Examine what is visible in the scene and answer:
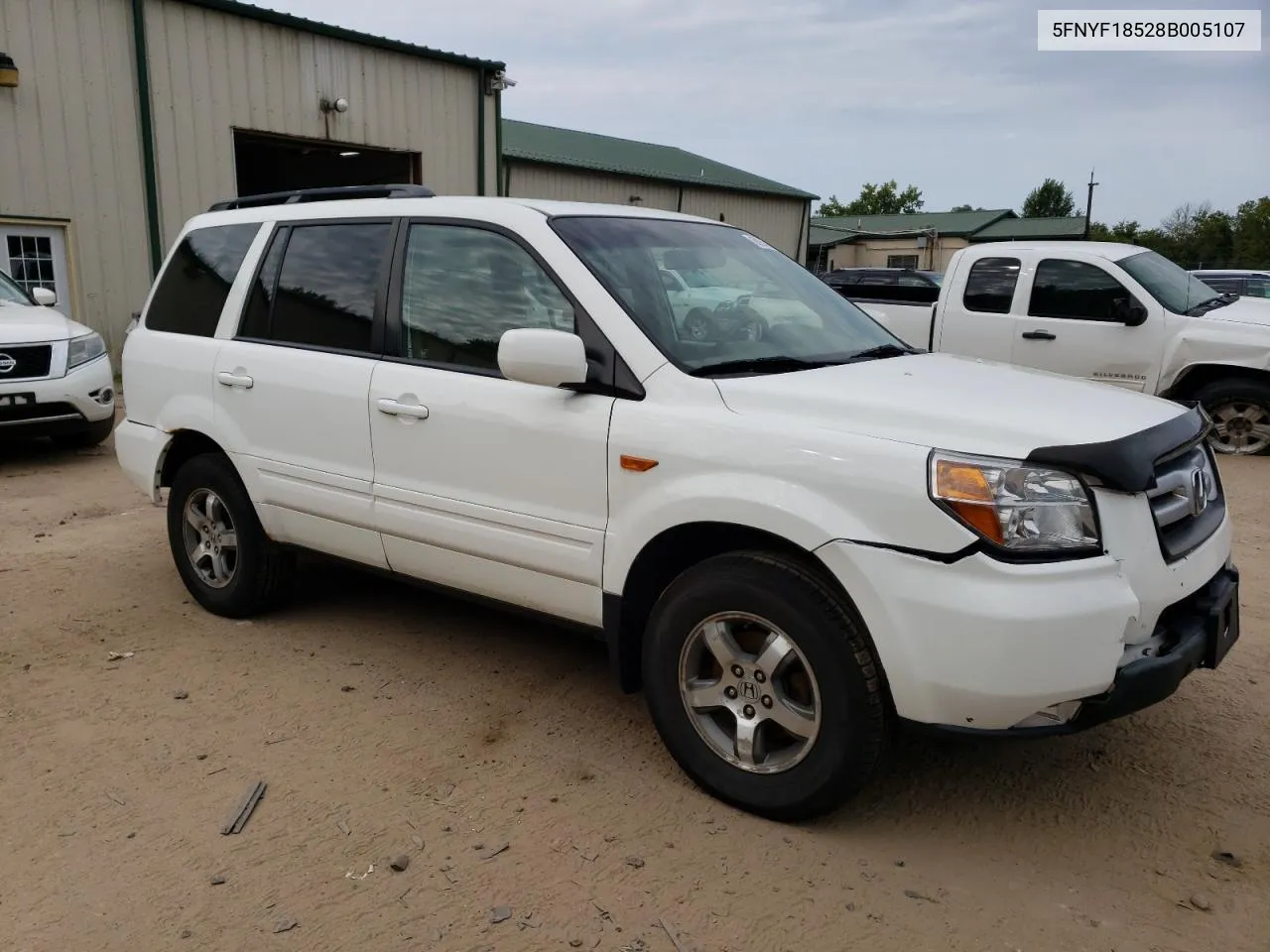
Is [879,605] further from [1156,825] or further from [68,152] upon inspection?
[68,152]

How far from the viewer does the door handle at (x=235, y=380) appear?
4.28 meters

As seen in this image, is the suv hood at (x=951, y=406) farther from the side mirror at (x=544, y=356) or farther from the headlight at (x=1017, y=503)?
the side mirror at (x=544, y=356)

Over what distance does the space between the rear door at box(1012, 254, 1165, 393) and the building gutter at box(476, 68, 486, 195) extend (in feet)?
34.7

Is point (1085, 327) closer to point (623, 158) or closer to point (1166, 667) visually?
point (1166, 667)

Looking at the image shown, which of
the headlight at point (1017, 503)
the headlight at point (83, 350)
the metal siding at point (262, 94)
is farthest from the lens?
the metal siding at point (262, 94)

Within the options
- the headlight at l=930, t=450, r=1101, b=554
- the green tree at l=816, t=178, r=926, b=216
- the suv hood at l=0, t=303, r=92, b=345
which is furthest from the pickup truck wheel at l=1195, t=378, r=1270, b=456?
the green tree at l=816, t=178, r=926, b=216

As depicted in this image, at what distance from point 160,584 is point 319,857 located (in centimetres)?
290

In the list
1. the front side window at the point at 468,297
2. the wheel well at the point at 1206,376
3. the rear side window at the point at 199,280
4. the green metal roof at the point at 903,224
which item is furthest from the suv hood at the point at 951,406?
the green metal roof at the point at 903,224

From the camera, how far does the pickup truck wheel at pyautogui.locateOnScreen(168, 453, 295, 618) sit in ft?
14.7

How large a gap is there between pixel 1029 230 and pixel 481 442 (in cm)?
4994

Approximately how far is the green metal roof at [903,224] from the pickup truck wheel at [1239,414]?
1416 inches

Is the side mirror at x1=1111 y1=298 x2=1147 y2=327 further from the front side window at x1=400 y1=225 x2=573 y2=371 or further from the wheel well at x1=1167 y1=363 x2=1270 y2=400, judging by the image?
the front side window at x1=400 y1=225 x2=573 y2=371

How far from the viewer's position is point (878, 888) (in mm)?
2707

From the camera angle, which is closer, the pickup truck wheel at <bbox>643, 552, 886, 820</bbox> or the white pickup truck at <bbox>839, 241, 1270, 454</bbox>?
the pickup truck wheel at <bbox>643, 552, 886, 820</bbox>
